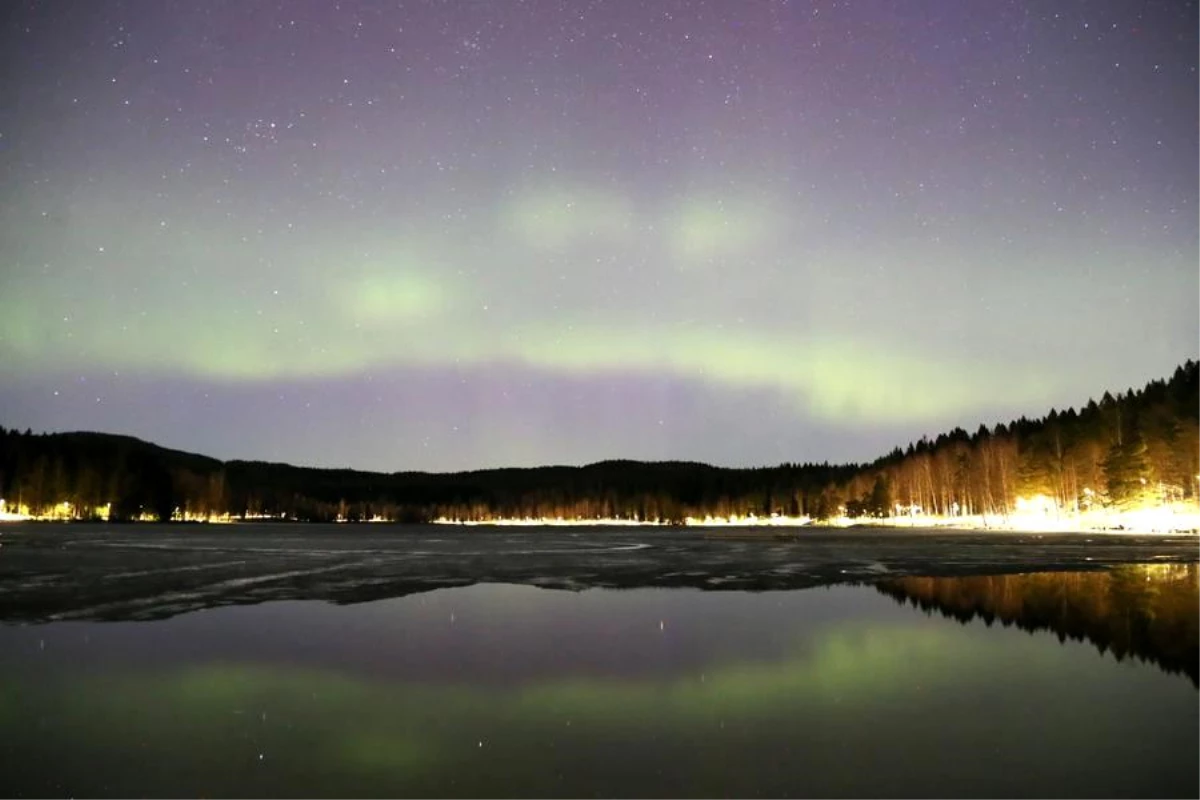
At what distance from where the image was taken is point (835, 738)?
11.1 m

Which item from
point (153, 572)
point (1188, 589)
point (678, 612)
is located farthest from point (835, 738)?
point (153, 572)

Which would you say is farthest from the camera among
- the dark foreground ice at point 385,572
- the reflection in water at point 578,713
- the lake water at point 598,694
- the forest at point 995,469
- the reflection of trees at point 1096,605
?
the forest at point 995,469

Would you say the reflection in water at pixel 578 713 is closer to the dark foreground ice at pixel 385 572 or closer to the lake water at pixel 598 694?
the lake water at pixel 598 694

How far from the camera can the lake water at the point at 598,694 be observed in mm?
9609

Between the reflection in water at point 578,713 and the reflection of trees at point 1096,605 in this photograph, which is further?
the reflection of trees at point 1096,605

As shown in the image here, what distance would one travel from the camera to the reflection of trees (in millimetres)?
18250

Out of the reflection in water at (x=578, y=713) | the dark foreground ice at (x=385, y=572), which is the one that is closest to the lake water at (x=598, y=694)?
the reflection in water at (x=578, y=713)

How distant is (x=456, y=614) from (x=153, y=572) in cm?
2126

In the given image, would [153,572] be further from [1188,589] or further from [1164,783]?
[1188,589]

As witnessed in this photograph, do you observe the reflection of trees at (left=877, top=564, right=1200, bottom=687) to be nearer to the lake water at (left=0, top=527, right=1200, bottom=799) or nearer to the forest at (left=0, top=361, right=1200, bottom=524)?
the lake water at (left=0, top=527, right=1200, bottom=799)

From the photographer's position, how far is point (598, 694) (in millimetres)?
13789

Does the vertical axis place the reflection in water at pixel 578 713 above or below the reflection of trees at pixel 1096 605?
above

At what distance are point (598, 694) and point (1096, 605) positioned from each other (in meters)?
19.0

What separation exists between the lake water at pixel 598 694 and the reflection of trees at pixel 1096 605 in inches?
6.9
